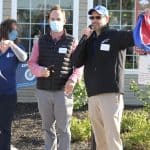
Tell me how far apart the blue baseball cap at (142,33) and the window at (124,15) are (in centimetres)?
639

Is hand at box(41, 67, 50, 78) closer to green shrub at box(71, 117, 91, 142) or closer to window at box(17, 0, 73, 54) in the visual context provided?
green shrub at box(71, 117, 91, 142)

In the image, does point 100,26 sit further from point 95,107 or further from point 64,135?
point 64,135

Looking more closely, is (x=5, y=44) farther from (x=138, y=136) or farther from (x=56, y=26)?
(x=138, y=136)

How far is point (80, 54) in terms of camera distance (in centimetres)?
655

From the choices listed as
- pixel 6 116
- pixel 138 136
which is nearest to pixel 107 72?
pixel 6 116

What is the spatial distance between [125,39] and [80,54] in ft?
1.80

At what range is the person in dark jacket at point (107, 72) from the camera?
20.9 ft

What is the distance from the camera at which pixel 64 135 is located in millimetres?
7012

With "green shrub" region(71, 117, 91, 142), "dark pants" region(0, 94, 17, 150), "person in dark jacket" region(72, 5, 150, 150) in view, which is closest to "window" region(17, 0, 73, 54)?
"green shrub" region(71, 117, 91, 142)

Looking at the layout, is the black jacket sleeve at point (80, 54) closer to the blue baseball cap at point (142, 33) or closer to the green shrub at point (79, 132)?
the blue baseball cap at point (142, 33)

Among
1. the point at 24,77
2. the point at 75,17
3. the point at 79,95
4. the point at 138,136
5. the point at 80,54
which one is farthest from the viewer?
the point at 75,17

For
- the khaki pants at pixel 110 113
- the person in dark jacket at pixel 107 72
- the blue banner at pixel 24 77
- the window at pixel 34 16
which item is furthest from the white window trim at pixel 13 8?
the khaki pants at pixel 110 113

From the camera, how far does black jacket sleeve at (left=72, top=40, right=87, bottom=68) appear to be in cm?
653

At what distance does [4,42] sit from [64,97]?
3.15 ft
